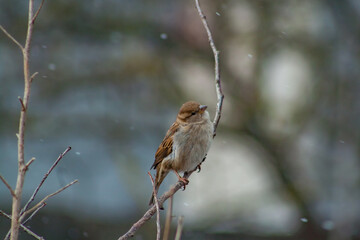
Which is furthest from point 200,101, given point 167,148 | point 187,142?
point 187,142

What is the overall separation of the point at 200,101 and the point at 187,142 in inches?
165

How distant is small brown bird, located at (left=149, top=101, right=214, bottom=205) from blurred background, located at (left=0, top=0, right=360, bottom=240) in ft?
13.1

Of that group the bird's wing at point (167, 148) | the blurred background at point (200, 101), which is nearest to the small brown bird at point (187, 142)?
the bird's wing at point (167, 148)

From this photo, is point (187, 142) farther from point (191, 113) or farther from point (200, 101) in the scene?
point (200, 101)

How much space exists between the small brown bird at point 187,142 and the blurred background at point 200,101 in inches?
157

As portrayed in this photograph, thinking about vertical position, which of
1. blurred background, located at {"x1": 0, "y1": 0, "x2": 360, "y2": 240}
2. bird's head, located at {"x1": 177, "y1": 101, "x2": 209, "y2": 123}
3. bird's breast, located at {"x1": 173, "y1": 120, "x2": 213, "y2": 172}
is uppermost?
blurred background, located at {"x1": 0, "y1": 0, "x2": 360, "y2": 240}

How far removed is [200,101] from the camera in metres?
7.27

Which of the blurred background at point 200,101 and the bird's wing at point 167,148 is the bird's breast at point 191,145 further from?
the blurred background at point 200,101

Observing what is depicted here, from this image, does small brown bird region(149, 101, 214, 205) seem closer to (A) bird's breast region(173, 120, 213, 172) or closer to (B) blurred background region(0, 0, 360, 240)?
(A) bird's breast region(173, 120, 213, 172)

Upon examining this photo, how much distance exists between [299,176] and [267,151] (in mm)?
553

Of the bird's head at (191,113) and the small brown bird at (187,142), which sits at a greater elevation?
the bird's head at (191,113)

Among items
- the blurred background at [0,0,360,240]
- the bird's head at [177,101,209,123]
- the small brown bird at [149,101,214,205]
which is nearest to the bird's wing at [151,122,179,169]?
the small brown bird at [149,101,214,205]

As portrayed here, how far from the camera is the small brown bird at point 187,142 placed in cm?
300

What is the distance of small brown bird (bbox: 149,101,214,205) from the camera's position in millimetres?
3000
